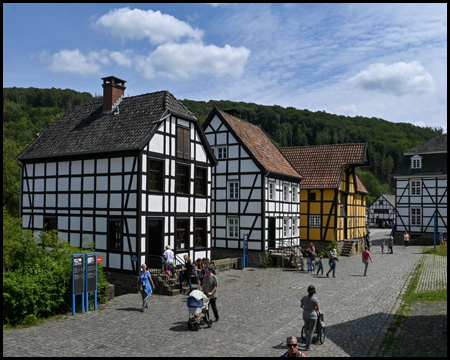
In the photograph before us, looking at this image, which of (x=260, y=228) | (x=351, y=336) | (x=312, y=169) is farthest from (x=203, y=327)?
(x=312, y=169)

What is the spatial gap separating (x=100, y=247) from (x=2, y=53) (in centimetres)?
1246

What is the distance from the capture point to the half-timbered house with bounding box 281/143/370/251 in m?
34.8

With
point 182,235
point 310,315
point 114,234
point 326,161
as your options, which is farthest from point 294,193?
point 310,315

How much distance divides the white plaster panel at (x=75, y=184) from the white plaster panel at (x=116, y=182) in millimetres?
2355

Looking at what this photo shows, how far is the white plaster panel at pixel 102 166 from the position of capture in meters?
21.1

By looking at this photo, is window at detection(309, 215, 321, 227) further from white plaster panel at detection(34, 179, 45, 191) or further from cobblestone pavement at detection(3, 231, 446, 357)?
white plaster panel at detection(34, 179, 45, 191)

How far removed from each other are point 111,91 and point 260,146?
11.8 metres

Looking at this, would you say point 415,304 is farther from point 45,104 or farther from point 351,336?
point 45,104

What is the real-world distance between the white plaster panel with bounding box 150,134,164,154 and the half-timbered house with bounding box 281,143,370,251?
1741 centimetres

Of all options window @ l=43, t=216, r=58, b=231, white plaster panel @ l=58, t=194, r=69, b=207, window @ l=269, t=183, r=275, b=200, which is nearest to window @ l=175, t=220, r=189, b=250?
white plaster panel @ l=58, t=194, r=69, b=207

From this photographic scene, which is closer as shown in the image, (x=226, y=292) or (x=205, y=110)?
(x=226, y=292)

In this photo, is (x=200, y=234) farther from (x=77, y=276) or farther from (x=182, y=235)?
(x=77, y=276)

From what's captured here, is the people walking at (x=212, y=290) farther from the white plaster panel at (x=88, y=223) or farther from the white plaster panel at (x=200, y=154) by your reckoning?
the white plaster panel at (x=200, y=154)

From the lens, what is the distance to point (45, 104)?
81875 millimetres
